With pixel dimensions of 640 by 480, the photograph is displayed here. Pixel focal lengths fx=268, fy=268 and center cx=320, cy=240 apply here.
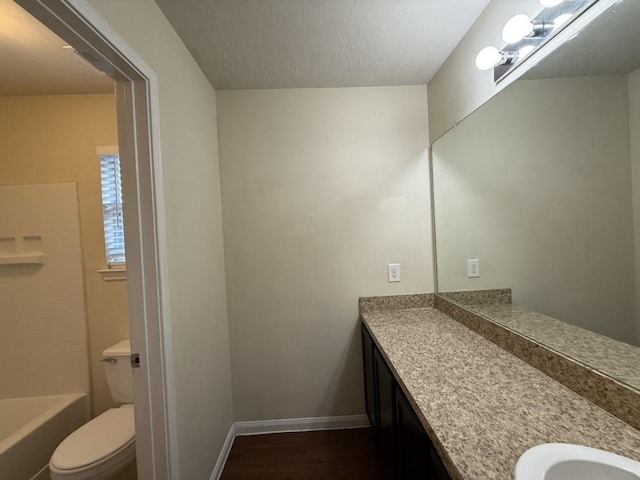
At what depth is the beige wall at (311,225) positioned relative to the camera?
187 centimetres

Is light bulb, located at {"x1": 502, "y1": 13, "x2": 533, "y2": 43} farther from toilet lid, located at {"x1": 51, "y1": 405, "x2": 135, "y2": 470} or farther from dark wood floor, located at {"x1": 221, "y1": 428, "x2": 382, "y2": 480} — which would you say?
toilet lid, located at {"x1": 51, "y1": 405, "x2": 135, "y2": 470}

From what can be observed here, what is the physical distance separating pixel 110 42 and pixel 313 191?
4.07 ft

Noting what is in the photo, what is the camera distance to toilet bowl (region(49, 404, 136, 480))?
1.26 meters

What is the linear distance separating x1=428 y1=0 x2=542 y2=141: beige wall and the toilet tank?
2.49m

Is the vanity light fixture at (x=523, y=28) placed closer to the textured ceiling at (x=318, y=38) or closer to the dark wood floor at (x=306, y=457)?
the textured ceiling at (x=318, y=38)

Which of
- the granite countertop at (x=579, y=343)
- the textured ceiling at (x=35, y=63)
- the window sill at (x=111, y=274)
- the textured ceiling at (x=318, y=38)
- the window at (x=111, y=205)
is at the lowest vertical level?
the granite countertop at (x=579, y=343)

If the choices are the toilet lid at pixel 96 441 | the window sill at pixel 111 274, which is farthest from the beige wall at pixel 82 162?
the toilet lid at pixel 96 441

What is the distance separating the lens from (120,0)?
0.91 meters

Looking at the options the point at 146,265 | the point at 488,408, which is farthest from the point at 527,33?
the point at 146,265

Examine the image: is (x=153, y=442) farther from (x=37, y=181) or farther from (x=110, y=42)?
(x=37, y=181)

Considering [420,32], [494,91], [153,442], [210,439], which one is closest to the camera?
[153,442]

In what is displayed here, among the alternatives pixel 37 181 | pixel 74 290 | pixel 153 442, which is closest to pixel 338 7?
pixel 153 442

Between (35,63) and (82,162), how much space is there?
1.95 ft

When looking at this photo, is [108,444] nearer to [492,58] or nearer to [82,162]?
[82,162]
